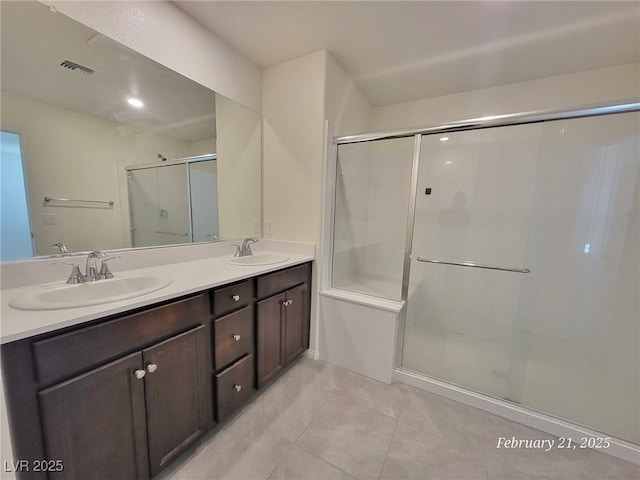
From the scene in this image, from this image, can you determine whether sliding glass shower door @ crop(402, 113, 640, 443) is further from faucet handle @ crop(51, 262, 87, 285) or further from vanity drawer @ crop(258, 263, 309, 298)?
faucet handle @ crop(51, 262, 87, 285)

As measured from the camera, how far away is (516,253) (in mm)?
1986

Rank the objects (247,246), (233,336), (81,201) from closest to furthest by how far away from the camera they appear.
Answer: (81,201) < (233,336) < (247,246)

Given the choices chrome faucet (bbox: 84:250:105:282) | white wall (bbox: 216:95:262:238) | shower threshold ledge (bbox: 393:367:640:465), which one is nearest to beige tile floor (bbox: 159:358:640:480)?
shower threshold ledge (bbox: 393:367:640:465)

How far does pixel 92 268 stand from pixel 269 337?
39.4 inches

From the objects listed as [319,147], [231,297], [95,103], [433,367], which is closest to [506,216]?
[433,367]

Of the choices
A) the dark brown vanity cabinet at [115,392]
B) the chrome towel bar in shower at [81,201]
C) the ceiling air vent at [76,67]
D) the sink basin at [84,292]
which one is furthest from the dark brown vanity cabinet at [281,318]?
the ceiling air vent at [76,67]

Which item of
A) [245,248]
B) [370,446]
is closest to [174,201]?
[245,248]

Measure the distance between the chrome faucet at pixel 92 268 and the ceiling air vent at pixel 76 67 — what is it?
87 centimetres

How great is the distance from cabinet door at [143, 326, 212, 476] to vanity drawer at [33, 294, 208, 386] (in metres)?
0.06

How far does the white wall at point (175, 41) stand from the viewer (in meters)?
1.17

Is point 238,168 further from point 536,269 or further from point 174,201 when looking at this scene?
point 536,269

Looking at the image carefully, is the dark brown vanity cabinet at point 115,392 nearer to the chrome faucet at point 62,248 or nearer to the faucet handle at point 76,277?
the faucet handle at point 76,277

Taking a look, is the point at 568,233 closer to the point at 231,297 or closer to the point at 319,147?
the point at 319,147

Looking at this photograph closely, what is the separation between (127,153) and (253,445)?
1726 millimetres
